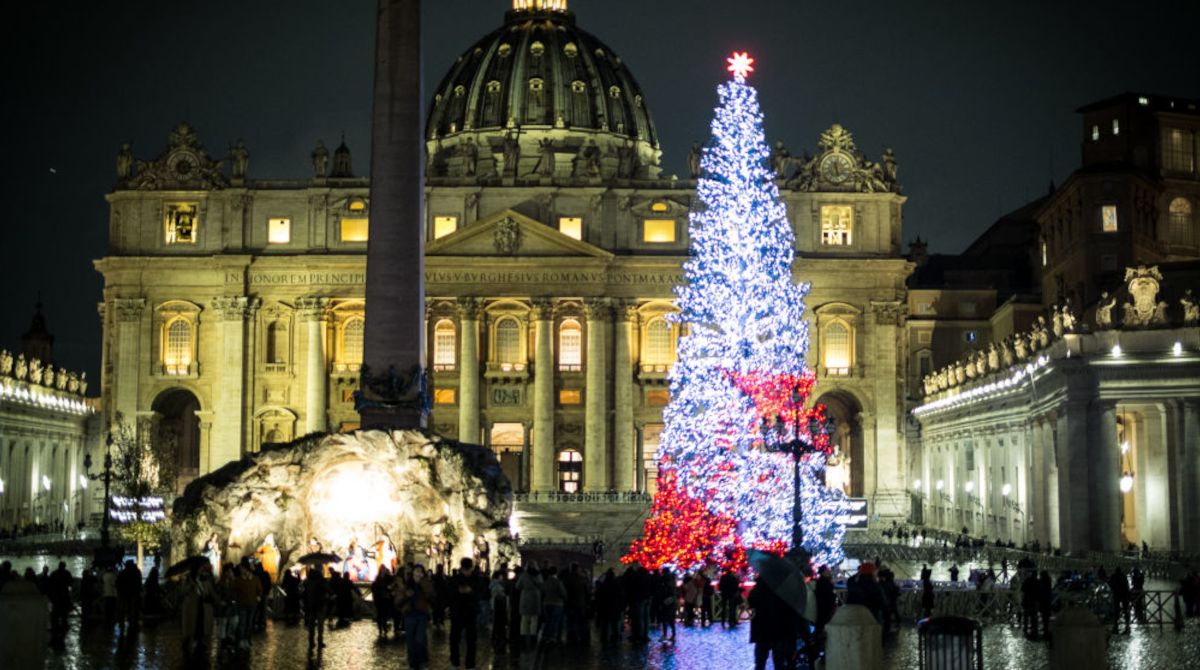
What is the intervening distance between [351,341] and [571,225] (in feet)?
39.4

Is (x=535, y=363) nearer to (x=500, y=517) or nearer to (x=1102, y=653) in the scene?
(x=500, y=517)

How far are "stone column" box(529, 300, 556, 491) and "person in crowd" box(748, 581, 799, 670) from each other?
6587cm

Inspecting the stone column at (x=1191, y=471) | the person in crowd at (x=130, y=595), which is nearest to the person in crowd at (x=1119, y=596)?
the person in crowd at (x=130, y=595)

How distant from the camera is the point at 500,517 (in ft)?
120

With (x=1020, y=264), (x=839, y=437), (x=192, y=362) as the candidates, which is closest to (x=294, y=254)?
(x=192, y=362)

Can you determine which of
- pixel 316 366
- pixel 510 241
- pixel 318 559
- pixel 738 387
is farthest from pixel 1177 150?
pixel 318 559

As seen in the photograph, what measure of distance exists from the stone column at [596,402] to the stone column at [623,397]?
511 millimetres

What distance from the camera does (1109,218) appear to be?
72438 mm

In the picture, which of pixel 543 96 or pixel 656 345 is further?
pixel 543 96

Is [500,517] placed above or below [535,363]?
below

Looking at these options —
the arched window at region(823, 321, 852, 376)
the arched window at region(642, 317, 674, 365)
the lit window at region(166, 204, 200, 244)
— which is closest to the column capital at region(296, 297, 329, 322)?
the lit window at region(166, 204, 200, 244)

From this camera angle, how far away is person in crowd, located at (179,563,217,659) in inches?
930

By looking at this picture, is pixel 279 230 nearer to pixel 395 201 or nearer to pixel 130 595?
pixel 395 201

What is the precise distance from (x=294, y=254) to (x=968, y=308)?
34000 mm
